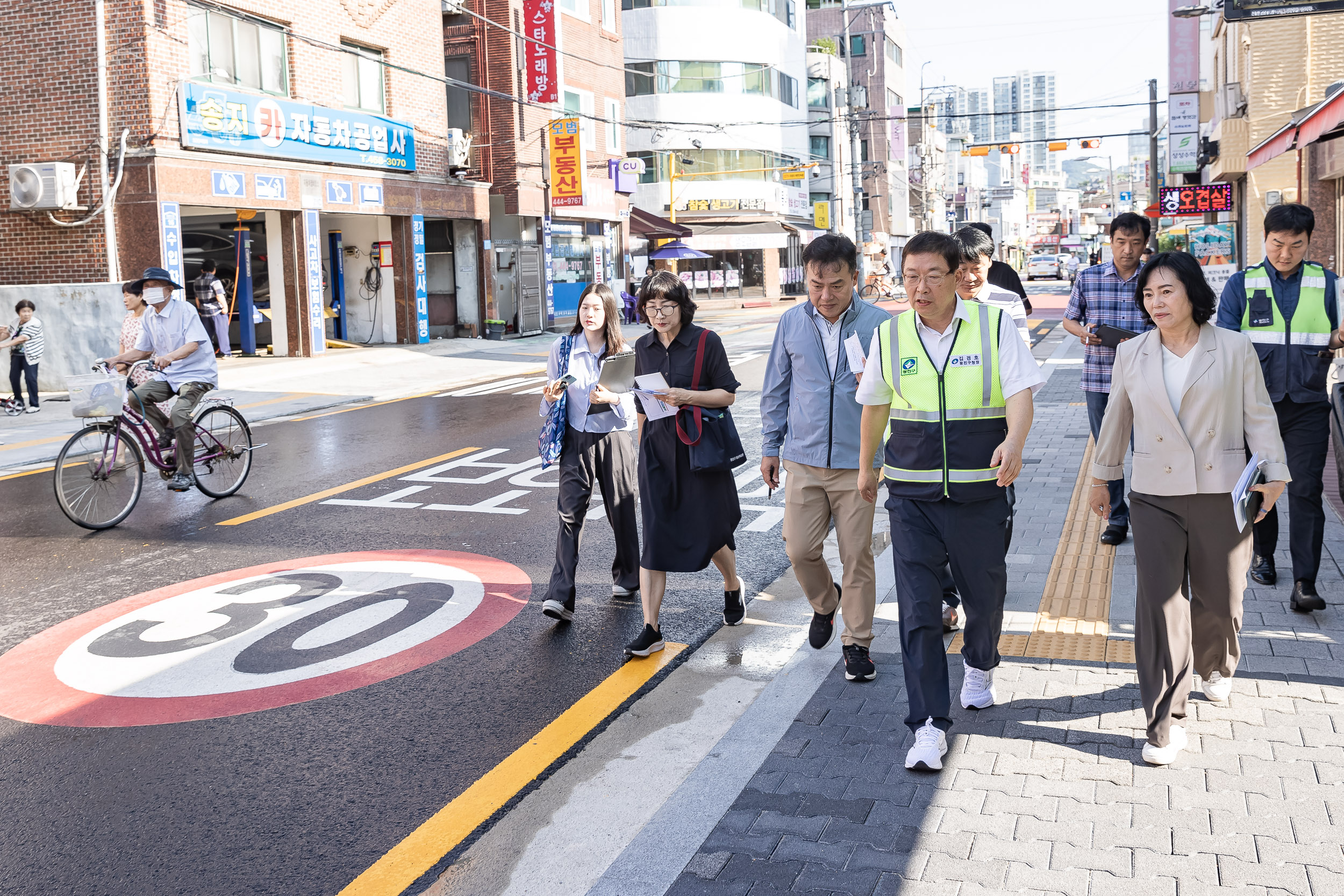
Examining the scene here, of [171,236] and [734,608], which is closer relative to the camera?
[734,608]

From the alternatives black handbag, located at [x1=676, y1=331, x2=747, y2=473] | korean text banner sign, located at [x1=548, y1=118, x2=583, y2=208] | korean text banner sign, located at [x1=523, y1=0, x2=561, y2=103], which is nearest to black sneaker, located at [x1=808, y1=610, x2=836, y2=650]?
black handbag, located at [x1=676, y1=331, x2=747, y2=473]

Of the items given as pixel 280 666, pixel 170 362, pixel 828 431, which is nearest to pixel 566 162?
pixel 170 362

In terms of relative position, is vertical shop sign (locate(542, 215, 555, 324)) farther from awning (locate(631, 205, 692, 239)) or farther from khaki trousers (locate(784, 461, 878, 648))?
khaki trousers (locate(784, 461, 878, 648))

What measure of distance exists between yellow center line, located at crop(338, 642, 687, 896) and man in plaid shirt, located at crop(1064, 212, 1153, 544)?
11.2ft

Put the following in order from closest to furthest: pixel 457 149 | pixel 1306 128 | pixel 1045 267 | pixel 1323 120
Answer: pixel 1323 120, pixel 1306 128, pixel 457 149, pixel 1045 267

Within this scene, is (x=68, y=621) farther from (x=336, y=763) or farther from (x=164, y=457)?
(x=164, y=457)

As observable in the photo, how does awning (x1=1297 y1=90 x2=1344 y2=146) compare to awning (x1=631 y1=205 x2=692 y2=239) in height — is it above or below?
below

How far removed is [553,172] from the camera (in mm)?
31969

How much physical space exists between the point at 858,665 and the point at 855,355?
1292 mm

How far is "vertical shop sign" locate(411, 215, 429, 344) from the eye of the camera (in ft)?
89.4

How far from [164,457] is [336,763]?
5915mm

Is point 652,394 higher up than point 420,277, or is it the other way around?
point 420,277

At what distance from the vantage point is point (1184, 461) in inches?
162

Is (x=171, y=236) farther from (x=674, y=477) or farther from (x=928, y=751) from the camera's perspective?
(x=928, y=751)
